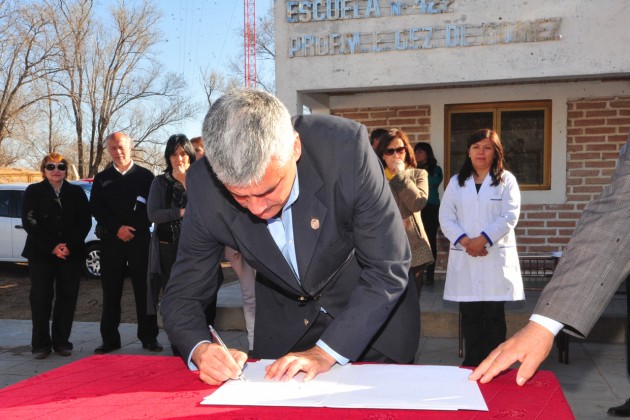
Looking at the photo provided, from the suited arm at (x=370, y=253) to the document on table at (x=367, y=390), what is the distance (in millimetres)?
139

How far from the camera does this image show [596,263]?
→ 1.76 metres

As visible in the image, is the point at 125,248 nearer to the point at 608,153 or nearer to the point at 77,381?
the point at 77,381

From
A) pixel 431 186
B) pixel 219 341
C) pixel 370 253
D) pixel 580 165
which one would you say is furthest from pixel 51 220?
pixel 580 165

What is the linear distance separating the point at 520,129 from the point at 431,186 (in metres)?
1.24

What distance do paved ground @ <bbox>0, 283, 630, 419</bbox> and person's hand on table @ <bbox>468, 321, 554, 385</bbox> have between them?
264 centimetres

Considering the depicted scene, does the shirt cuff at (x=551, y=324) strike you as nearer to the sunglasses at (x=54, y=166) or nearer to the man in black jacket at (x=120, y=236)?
the man in black jacket at (x=120, y=236)

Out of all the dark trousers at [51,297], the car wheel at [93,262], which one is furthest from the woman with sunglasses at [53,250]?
the car wheel at [93,262]

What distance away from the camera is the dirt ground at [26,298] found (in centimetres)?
818

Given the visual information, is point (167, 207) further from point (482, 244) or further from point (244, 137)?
point (244, 137)

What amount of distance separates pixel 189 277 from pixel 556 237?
611cm

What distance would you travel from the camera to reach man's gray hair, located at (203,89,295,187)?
1.78 meters

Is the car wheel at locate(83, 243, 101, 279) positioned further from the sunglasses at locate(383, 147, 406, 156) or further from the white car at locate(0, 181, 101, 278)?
the sunglasses at locate(383, 147, 406, 156)

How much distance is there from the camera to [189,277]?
2.29 metres

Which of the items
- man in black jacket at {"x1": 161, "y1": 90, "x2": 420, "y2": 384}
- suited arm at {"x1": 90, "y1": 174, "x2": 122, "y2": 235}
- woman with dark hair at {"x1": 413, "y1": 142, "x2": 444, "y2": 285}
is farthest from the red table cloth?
woman with dark hair at {"x1": 413, "y1": 142, "x2": 444, "y2": 285}
